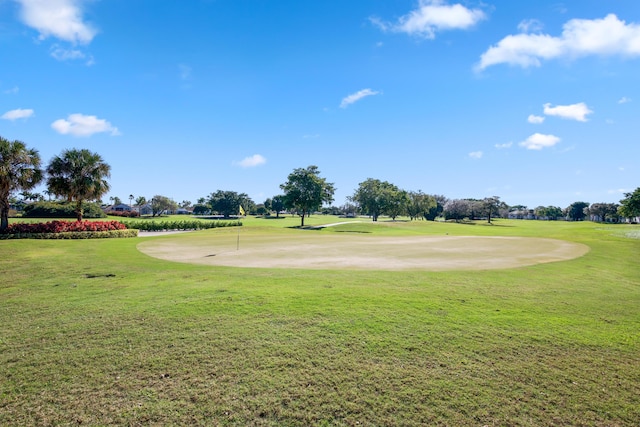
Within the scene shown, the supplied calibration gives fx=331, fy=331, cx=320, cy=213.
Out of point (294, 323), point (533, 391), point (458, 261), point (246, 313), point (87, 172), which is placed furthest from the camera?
point (87, 172)

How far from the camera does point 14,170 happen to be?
29234mm

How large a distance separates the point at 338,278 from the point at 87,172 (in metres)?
35.2

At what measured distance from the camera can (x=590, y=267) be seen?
1738 cm

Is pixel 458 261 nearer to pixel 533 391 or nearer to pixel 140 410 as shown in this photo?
pixel 533 391

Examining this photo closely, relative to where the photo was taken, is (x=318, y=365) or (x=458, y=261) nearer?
(x=318, y=365)

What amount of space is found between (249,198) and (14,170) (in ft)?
392

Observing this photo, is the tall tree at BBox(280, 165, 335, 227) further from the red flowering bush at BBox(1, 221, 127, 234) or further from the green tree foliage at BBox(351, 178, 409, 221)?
the red flowering bush at BBox(1, 221, 127, 234)

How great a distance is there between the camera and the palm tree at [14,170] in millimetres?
28250

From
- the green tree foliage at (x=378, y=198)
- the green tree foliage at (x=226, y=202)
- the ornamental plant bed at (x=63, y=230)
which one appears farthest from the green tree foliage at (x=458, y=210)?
the ornamental plant bed at (x=63, y=230)

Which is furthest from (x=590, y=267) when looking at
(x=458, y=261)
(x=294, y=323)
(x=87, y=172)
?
(x=87, y=172)

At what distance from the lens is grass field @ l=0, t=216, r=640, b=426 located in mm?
4531

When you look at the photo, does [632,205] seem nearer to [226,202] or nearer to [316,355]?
[316,355]

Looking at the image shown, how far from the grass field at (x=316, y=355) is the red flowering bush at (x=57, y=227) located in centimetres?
2156

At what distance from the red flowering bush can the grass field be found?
21559mm
